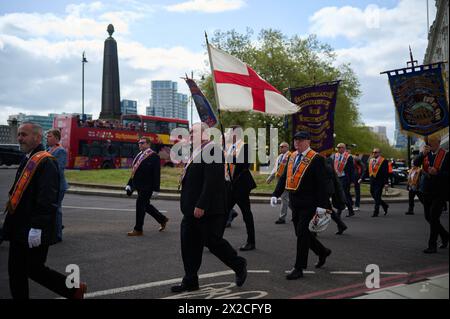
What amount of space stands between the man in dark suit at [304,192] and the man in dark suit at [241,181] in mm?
1471

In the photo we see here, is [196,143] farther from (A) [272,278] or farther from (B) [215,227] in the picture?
(A) [272,278]

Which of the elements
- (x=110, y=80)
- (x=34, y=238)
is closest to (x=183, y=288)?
(x=34, y=238)

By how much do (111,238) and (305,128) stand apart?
5888 mm

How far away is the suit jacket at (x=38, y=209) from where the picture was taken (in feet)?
11.5

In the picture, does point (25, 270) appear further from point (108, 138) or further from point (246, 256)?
point (108, 138)

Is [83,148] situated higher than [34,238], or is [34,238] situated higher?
[83,148]

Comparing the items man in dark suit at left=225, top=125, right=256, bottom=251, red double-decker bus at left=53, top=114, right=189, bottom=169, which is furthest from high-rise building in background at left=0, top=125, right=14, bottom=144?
man in dark suit at left=225, top=125, right=256, bottom=251

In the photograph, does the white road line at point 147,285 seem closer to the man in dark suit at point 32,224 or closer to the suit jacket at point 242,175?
the man in dark suit at point 32,224

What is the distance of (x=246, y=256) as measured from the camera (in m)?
6.11

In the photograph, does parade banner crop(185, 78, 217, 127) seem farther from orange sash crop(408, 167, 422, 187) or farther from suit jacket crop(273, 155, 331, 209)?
orange sash crop(408, 167, 422, 187)

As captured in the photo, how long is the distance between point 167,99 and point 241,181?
522 feet

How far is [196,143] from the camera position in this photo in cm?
470

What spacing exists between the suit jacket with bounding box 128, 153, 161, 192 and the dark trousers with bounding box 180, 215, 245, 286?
323 centimetres
